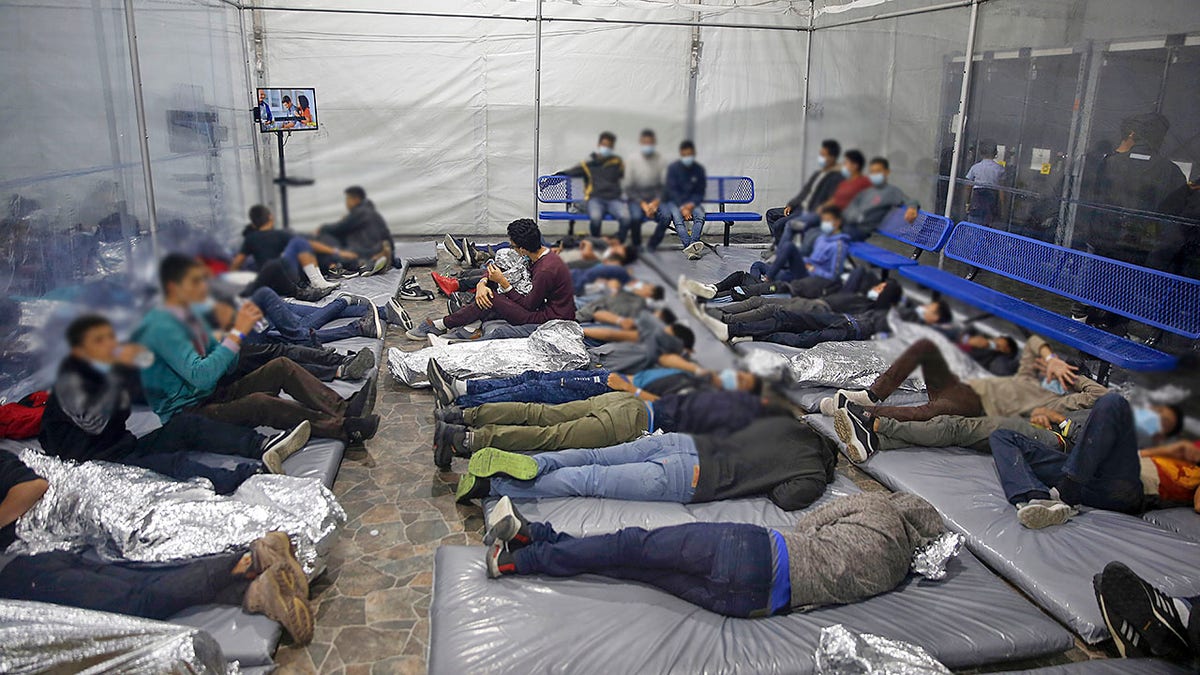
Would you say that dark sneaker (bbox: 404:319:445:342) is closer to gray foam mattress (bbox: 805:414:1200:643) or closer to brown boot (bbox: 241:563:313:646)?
brown boot (bbox: 241:563:313:646)

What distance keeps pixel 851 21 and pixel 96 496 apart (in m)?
2.99

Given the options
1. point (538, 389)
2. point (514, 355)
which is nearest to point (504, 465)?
point (538, 389)

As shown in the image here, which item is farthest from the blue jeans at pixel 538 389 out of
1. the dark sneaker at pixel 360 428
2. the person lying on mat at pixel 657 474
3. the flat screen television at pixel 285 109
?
the flat screen television at pixel 285 109

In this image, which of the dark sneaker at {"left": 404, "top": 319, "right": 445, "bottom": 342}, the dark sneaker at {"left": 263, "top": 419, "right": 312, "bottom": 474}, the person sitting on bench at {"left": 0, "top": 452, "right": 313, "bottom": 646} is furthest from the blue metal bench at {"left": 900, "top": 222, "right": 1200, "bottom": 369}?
the dark sneaker at {"left": 404, "top": 319, "right": 445, "bottom": 342}

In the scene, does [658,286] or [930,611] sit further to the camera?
[930,611]

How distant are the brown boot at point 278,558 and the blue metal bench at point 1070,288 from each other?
219cm

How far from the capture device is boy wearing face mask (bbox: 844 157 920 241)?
1.93 m

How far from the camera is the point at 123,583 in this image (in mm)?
2479

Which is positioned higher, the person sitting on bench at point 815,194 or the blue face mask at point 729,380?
the person sitting on bench at point 815,194

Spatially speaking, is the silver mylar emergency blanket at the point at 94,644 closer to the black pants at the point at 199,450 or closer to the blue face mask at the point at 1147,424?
the black pants at the point at 199,450

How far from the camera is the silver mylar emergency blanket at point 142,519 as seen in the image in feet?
8.67

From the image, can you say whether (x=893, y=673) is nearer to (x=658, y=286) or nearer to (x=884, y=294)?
(x=884, y=294)

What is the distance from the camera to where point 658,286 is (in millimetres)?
2090

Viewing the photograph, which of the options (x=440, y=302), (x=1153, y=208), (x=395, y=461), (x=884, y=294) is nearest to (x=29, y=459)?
(x=395, y=461)
